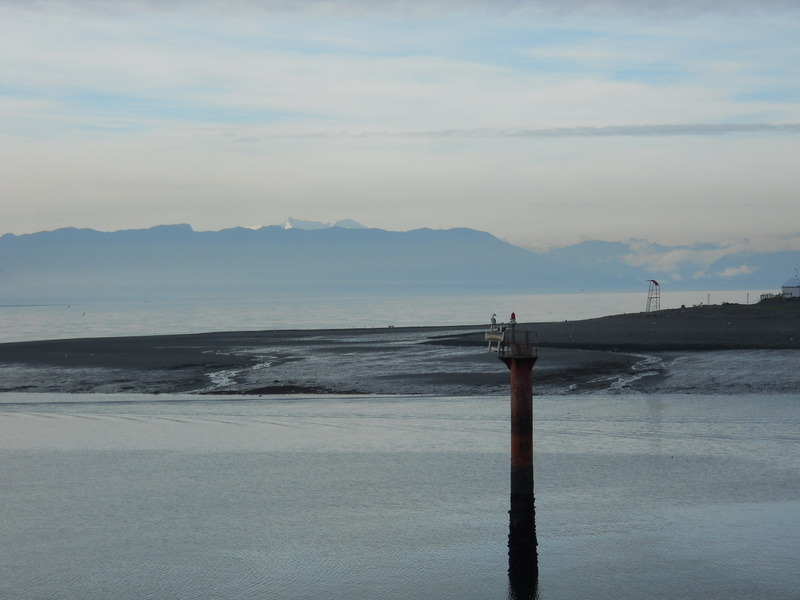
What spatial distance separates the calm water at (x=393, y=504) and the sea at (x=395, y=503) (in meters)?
0.08

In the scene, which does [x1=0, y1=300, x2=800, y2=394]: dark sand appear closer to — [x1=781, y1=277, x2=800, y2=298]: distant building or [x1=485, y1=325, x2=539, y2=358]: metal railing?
[x1=485, y1=325, x2=539, y2=358]: metal railing

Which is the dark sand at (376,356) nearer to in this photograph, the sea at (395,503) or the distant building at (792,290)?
the sea at (395,503)

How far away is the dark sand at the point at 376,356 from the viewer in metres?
53.3

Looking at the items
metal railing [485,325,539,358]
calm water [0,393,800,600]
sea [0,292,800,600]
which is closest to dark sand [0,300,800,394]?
sea [0,292,800,600]

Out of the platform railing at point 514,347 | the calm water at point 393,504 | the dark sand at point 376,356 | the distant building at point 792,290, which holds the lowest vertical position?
→ the calm water at point 393,504

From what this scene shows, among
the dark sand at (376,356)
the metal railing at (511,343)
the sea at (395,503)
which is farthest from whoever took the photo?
the dark sand at (376,356)

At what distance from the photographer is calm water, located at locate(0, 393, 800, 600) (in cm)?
2139

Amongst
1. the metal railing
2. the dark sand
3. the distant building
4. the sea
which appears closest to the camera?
the sea

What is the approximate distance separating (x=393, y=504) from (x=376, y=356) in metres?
41.5

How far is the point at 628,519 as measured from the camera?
2531 cm

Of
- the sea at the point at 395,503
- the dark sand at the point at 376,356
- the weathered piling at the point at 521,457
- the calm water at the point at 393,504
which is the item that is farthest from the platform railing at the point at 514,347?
the dark sand at the point at 376,356

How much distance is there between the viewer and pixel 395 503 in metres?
27.3

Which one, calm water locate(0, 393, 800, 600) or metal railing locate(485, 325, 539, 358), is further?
metal railing locate(485, 325, 539, 358)

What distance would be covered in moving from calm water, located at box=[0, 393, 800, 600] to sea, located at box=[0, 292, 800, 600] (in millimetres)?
78
